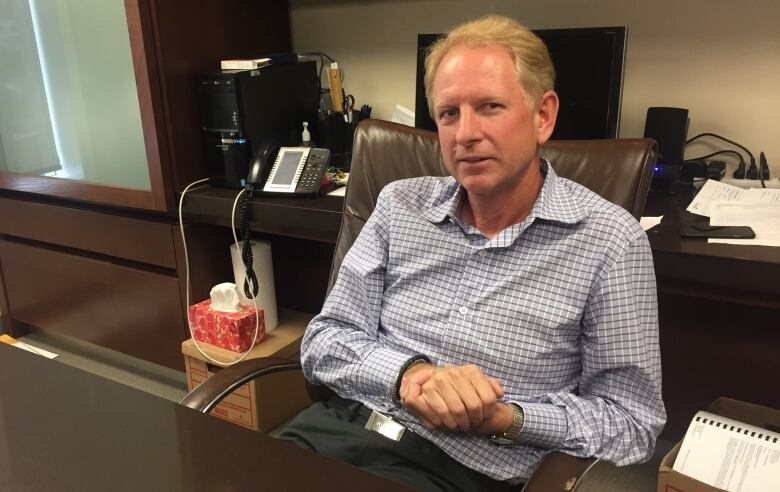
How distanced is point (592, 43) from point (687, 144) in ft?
1.41

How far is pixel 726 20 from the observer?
179cm

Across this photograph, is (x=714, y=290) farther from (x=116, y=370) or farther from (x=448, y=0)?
(x=116, y=370)

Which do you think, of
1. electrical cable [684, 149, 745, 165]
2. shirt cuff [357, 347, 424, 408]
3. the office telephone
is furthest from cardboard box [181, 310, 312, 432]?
electrical cable [684, 149, 745, 165]

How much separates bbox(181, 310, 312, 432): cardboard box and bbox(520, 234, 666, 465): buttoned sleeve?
1190 mm

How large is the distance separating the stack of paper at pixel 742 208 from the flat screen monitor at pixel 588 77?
0.30 metres

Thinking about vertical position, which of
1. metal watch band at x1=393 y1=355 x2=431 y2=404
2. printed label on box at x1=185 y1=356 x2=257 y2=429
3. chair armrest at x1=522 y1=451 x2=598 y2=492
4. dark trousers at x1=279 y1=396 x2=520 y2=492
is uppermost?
metal watch band at x1=393 y1=355 x2=431 y2=404

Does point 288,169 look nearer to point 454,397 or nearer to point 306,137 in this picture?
point 306,137

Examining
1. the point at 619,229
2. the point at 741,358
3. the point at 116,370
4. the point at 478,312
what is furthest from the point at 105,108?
the point at 741,358

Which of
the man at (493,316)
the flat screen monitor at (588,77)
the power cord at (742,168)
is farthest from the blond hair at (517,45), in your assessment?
the power cord at (742,168)

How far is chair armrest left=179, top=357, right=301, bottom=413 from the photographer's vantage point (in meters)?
1.17

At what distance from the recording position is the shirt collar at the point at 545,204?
1.11 meters

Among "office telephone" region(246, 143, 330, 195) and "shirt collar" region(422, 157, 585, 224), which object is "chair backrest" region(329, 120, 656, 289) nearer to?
→ "shirt collar" region(422, 157, 585, 224)

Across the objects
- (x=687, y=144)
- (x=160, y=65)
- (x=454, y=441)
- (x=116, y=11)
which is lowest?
(x=454, y=441)

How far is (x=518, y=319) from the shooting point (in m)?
1.13
